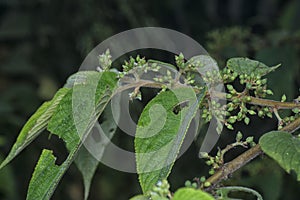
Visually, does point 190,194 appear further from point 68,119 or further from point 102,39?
point 102,39

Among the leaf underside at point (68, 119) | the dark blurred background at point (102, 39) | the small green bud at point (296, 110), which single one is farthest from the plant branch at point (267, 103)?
the dark blurred background at point (102, 39)

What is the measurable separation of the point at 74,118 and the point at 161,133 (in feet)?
0.37

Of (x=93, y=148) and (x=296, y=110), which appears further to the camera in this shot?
(x=93, y=148)

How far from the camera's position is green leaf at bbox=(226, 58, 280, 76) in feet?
2.20

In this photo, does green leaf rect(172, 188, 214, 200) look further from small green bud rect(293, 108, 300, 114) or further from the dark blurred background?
the dark blurred background

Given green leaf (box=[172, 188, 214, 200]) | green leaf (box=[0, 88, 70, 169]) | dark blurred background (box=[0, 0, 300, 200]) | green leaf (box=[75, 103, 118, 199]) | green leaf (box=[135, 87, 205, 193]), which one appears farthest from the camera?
dark blurred background (box=[0, 0, 300, 200])

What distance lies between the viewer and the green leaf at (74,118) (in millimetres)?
636

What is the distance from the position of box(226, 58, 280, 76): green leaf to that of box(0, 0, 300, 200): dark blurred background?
69 centimetres

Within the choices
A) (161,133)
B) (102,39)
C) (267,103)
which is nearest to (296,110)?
(267,103)

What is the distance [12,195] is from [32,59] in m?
0.53

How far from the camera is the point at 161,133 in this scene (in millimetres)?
616

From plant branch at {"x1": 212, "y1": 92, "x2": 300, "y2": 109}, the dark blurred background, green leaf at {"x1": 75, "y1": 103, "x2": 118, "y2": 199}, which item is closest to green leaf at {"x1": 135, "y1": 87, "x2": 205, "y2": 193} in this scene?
plant branch at {"x1": 212, "y1": 92, "x2": 300, "y2": 109}

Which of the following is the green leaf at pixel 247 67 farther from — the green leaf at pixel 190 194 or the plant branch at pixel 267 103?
the green leaf at pixel 190 194

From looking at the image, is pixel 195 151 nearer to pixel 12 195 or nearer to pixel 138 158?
pixel 12 195
